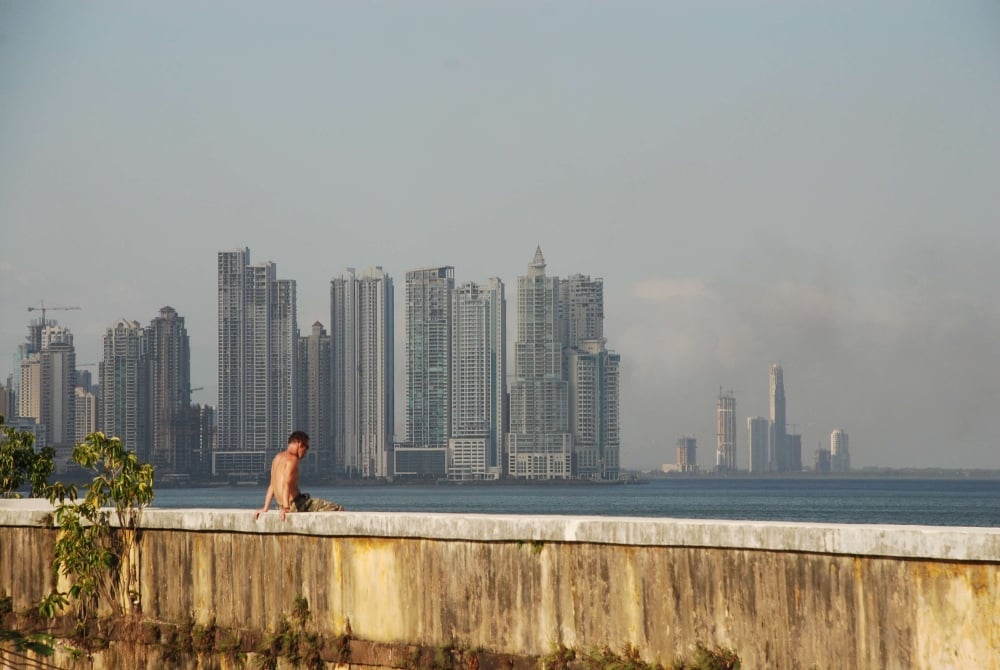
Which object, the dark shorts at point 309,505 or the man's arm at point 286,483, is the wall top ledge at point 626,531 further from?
the dark shorts at point 309,505

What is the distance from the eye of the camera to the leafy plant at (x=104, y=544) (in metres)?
12.1

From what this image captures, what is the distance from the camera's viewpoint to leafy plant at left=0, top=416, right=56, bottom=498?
17.8 m

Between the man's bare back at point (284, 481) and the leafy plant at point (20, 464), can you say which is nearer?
the man's bare back at point (284, 481)

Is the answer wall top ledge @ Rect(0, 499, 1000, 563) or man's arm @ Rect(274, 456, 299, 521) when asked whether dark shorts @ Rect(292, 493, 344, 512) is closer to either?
man's arm @ Rect(274, 456, 299, 521)

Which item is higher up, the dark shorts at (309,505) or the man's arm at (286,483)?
the man's arm at (286,483)

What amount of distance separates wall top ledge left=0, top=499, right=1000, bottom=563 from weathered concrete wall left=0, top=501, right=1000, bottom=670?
11mm

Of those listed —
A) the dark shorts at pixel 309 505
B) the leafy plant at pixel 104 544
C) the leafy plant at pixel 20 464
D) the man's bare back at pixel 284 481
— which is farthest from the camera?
the leafy plant at pixel 20 464

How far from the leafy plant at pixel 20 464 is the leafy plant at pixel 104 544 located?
5.69m

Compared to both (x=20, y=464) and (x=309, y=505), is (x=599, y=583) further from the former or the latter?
(x=20, y=464)

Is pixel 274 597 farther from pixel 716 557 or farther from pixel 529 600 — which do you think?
pixel 716 557

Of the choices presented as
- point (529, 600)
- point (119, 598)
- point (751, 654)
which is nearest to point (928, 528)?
point (751, 654)

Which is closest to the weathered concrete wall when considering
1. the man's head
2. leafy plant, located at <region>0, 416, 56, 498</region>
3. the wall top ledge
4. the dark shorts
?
the wall top ledge

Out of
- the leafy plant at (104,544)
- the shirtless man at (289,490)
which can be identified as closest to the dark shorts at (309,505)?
the shirtless man at (289,490)

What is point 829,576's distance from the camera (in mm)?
8250
